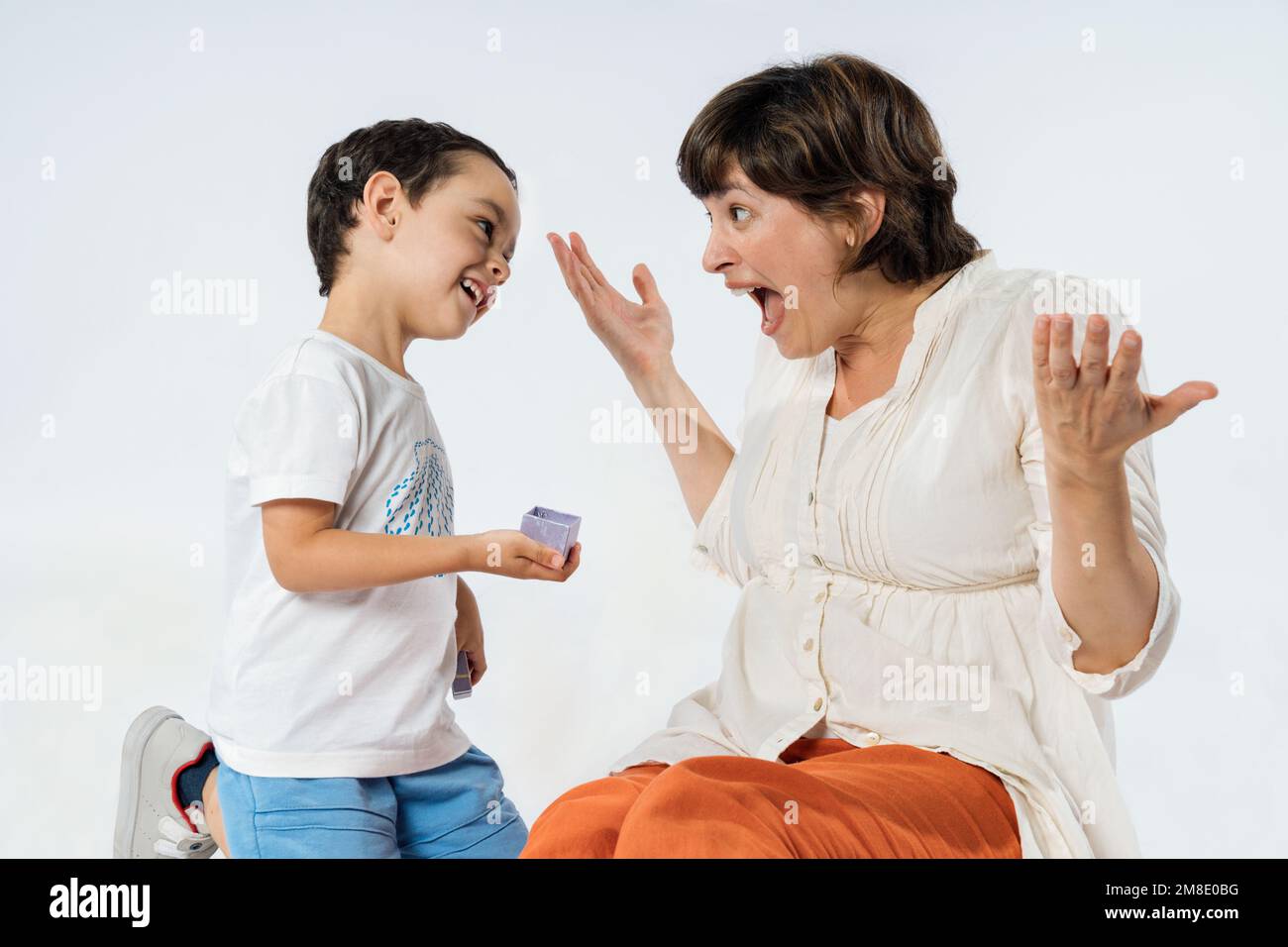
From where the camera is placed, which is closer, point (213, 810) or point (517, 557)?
point (517, 557)

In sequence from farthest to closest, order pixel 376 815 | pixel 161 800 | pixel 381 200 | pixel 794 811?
pixel 161 800
pixel 381 200
pixel 376 815
pixel 794 811

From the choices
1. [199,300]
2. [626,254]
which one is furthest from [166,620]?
[626,254]

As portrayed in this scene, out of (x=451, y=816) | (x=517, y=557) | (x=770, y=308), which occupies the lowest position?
(x=451, y=816)

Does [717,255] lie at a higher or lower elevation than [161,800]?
higher

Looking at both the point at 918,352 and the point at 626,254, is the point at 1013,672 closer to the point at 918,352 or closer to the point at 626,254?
the point at 918,352

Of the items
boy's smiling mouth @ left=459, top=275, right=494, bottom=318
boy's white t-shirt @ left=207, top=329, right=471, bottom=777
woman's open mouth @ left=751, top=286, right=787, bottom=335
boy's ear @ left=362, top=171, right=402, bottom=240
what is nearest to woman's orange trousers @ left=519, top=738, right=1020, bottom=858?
boy's white t-shirt @ left=207, top=329, right=471, bottom=777

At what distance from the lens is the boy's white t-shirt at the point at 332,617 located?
1.50 meters

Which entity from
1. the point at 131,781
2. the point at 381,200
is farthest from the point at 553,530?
the point at 131,781

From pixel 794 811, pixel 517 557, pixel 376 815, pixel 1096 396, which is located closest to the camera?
pixel 1096 396

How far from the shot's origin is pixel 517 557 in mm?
1421

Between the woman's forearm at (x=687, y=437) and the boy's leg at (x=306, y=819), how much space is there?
1.97 feet

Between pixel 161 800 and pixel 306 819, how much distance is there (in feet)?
1.23

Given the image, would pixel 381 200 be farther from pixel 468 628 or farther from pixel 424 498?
pixel 468 628

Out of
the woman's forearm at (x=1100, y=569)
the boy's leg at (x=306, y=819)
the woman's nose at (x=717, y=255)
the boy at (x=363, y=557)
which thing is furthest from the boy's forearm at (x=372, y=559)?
the woman's forearm at (x=1100, y=569)
